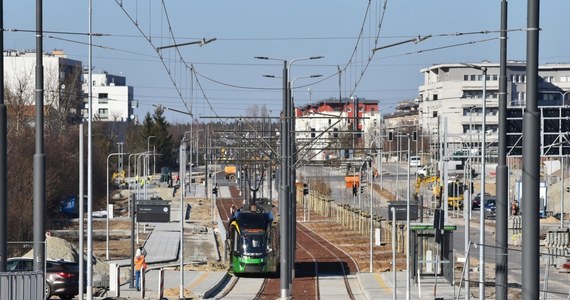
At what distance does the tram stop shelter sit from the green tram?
7.82m

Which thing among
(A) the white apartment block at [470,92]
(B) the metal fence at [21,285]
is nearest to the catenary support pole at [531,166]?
(B) the metal fence at [21,285]

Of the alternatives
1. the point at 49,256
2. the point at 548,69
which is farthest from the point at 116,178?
Result: the point at 49,256

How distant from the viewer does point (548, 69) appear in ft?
490

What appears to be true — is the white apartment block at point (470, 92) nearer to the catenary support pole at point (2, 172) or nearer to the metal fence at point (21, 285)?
the catenary support pole at point (2, 172)

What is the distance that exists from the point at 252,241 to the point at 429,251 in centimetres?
990

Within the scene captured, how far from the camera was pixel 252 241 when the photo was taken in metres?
50.3

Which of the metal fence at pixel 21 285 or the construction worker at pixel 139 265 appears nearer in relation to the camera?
the metal fence at pixel 21 285

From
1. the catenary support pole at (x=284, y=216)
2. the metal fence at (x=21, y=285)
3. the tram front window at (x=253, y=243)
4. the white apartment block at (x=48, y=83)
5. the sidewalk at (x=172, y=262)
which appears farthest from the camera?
the white apartment block at (x=48, y=83)

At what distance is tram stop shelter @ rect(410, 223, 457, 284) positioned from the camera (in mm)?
40875

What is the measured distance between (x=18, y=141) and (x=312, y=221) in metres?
39.0

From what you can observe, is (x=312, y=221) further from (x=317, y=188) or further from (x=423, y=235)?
(x=423, y=235)

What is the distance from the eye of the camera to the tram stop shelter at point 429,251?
40875mm

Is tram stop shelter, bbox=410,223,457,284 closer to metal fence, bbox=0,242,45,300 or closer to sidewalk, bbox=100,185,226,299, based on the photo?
sidewalk, bbox=100,185,226,299

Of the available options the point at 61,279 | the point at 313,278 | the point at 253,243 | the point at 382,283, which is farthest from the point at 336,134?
the point at 61,279
